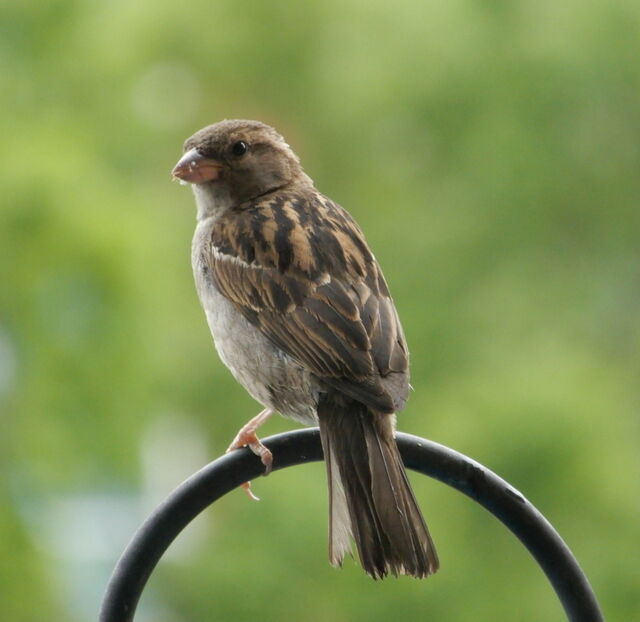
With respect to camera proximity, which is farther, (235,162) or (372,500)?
(235,162)

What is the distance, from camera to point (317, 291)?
11.1 ft

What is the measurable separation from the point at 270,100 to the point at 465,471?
5575 mm

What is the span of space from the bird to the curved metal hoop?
7.5 inches

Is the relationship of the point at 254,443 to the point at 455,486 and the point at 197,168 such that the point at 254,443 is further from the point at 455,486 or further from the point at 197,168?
the point at 197,168

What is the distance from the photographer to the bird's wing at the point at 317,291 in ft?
10.3

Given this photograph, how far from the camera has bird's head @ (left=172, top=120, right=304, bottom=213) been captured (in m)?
3.93

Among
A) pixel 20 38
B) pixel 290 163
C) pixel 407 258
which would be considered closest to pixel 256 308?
pixel 290 163

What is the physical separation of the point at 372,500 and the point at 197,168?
145 cm

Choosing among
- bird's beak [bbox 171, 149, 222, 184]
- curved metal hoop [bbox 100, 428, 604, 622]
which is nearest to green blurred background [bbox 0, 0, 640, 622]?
bird's beak [bbox 171, 149, 222, 184]

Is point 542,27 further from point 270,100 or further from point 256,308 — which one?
point 256,308

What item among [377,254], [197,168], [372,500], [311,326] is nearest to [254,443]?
[372,500]

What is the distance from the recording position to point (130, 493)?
6.38 metres

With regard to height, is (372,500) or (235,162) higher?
(235,162)

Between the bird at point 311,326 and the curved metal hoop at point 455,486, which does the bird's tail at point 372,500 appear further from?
the curved metal hoop at point 455,486
